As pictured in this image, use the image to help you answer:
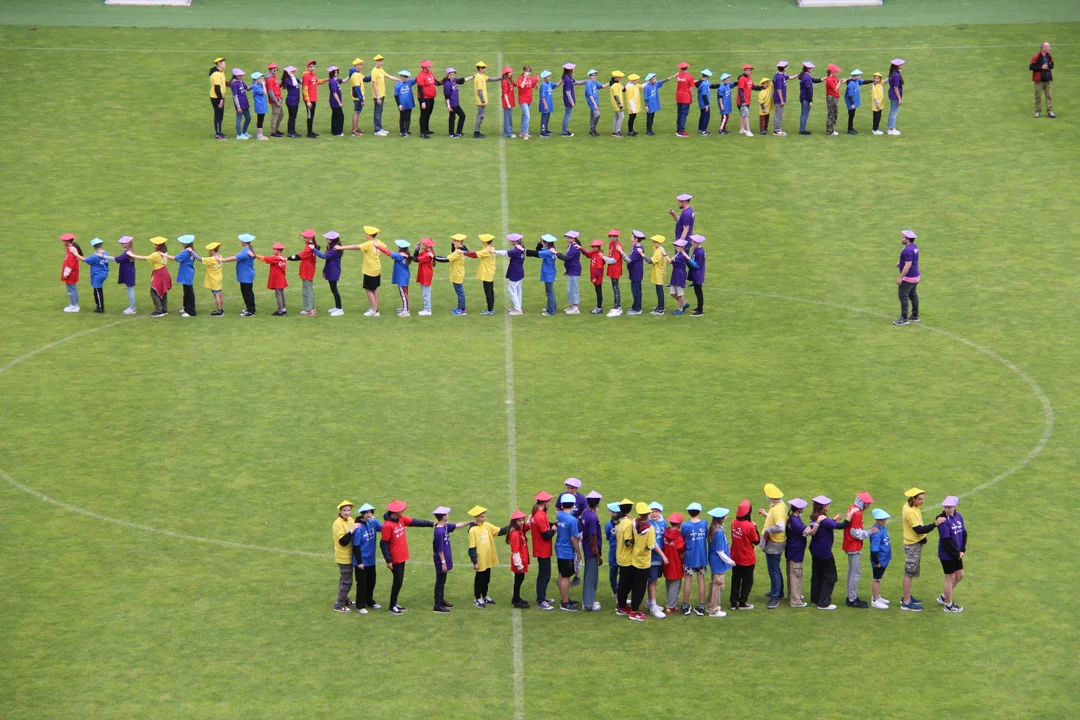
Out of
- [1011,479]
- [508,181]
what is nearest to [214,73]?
[508,181]

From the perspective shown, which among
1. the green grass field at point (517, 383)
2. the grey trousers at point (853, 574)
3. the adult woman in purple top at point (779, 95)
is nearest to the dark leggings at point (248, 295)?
the green grass field at point (517, 383)

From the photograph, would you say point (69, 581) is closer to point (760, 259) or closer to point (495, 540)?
point (495, 540)

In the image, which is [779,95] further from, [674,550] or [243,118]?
[674,550]

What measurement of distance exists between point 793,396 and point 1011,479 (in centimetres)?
519

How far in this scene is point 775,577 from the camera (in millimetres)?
27062

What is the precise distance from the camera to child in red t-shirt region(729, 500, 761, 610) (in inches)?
1046

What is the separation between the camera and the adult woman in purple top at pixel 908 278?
36.7 meters

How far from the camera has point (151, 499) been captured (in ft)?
99.0

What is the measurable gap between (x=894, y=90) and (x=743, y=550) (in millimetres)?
24929

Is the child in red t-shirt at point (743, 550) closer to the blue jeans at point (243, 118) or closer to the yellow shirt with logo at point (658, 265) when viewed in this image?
the yellow shirt with logo at point (658, 265)

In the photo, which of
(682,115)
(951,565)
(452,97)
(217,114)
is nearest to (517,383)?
(951,565)

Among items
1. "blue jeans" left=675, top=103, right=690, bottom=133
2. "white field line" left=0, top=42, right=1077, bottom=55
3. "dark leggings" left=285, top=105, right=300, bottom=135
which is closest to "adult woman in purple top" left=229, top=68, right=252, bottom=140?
"dark leggings" left=285, top=105, right=300, bottom=135

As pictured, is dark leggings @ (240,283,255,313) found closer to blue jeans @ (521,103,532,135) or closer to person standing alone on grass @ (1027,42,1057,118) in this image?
blue jeans @ (521,103,532,135)

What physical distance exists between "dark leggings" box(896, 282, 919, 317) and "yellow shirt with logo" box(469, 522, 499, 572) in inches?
572
